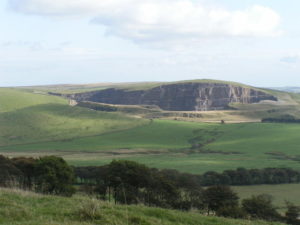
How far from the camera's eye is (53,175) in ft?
158

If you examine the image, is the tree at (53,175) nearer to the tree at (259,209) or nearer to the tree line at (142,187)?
the tree line at (142,187)

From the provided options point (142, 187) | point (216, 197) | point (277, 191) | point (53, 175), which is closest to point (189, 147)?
point (277, 191)

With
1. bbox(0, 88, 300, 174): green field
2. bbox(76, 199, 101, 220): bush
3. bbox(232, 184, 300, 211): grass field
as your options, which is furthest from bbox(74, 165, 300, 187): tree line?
bbox(76, 199, 101, 220): bush

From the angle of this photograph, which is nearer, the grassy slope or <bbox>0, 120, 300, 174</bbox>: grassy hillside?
<bbox>0, 120, 300, 174</bbox>: grassy hillside

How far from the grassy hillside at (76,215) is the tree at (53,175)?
97.7 feet

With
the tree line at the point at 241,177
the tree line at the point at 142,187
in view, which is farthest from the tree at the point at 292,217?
the tree line at the point at 241,177

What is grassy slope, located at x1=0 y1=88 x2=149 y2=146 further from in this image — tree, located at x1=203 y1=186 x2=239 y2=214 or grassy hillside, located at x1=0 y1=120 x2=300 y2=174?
tree, located at x1=203 y1=186 x2=239 y2=214

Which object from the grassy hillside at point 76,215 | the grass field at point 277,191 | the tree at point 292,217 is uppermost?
the grassy hillside at point 76,215

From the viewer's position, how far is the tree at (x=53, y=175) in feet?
153

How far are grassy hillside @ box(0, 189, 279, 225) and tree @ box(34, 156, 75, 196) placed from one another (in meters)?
29.8

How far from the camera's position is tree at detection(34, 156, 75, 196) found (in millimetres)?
46594

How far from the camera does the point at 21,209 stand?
14406 mm

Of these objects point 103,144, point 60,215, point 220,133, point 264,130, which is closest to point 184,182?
point 60,215

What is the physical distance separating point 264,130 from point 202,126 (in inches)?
1165
